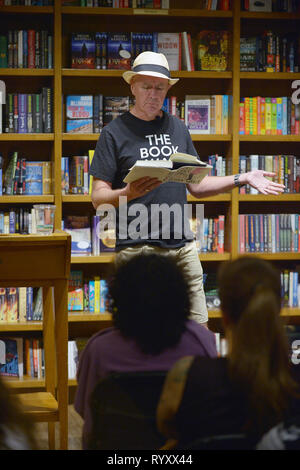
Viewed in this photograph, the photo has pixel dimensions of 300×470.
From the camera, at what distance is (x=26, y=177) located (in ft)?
12.0

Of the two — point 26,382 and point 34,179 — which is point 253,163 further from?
point 26,382

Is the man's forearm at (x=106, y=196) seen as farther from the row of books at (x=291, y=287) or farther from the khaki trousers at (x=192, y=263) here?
the row of books at (x=291, y=287)

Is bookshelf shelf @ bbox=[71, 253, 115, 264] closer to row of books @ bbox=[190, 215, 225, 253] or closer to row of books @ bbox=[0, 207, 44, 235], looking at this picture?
row of books @ bbox=[0, 207, 44, 235]

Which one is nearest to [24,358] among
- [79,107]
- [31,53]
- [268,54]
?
[79,107]

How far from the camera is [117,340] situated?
144cm

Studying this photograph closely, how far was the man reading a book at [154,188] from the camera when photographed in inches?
105

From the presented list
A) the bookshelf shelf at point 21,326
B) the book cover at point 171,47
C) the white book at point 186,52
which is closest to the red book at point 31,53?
the book cover at point 171,47

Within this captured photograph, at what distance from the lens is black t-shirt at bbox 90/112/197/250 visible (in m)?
2.66

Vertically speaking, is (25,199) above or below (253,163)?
below

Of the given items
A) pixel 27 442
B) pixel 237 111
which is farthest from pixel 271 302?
pixel 237 111

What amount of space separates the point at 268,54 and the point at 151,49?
673mm

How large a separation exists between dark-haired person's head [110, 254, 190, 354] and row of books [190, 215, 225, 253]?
2.28m

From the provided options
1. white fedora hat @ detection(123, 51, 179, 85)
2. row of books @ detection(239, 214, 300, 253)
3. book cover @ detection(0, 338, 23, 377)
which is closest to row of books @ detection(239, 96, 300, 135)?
row of books @ detection(239, 214, 300, 253)
